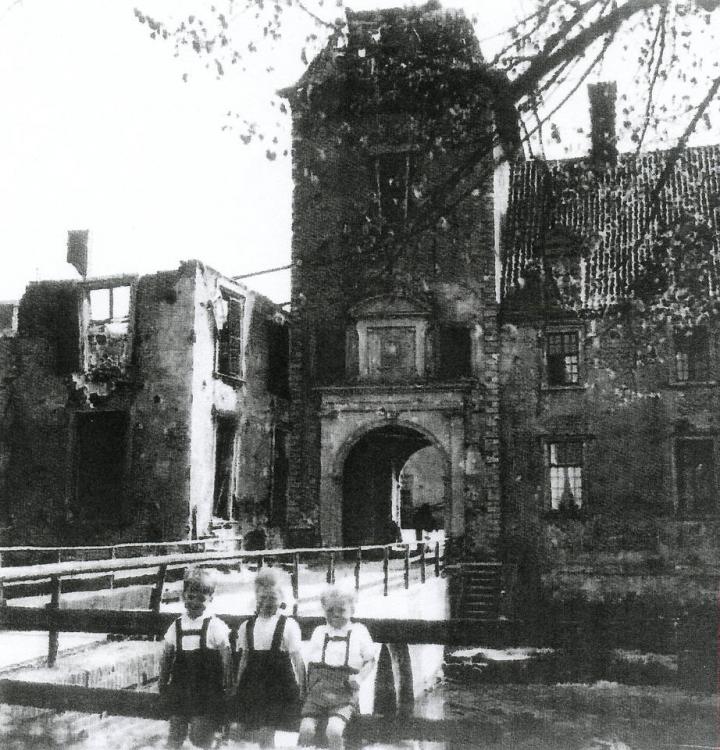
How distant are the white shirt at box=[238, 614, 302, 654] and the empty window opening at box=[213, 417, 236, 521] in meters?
14.4

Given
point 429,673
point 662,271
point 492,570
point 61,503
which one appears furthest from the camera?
point 492,570

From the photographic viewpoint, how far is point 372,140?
20.9 meters

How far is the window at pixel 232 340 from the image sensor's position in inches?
770

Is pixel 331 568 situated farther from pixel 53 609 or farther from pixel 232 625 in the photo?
pixel 232 625

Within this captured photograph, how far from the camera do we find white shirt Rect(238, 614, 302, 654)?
478 centimetres

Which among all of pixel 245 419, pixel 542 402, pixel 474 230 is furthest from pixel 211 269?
pixel 542 402

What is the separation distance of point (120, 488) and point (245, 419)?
3.43m

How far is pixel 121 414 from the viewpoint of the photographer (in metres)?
18.7

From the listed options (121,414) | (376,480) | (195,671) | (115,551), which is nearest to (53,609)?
(195,671)

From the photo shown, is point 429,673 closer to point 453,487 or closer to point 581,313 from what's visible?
point 453,487

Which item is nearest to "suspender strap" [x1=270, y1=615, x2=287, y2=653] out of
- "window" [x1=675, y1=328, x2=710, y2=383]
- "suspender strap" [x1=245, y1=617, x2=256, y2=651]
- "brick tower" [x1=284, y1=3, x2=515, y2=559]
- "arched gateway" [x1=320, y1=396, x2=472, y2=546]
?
"suspender strap" [x1=245, y1=617, x2=256, y2=651]

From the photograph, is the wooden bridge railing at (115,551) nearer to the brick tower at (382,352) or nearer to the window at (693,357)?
the brick tower at (382,352)

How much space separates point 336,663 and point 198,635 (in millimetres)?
823

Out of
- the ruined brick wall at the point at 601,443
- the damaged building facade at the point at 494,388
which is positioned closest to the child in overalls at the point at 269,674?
the damaged building facade at the point at 494,388
